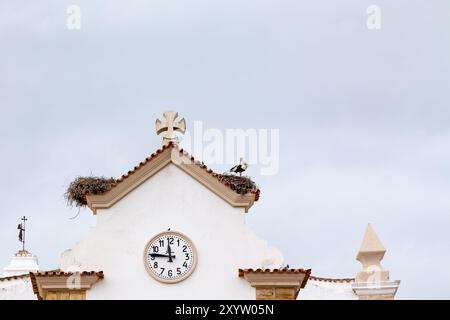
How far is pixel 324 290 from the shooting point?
26.9 metres

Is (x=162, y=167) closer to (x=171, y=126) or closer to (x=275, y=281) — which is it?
(x=171, y=126)

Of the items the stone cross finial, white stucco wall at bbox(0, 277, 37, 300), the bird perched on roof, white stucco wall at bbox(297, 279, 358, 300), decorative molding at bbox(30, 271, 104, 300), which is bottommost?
decorative molding at bbox(30, 271, 104, 300)

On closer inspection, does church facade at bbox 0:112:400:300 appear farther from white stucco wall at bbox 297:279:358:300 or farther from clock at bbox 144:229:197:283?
white stucco wall at bbox 297:279:358:300

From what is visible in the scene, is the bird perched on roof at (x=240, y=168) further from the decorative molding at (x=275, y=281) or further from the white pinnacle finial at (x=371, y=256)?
the white pinnacle finial at (x=371, y=256)

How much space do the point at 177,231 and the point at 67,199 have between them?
257 centimetres

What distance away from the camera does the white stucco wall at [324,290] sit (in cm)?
2632

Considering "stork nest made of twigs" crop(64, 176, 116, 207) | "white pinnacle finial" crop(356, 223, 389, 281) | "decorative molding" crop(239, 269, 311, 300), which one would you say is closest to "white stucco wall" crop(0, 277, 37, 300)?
"stork nest made of twigs" crop(64, 176, 116, 207)

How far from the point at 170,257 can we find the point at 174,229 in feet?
1.84

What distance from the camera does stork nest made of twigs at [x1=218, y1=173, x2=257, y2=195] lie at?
22.6 meters

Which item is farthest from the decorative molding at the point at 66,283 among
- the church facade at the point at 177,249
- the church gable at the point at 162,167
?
the church gable at the point at 162,167

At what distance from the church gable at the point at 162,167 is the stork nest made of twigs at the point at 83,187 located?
17 cm

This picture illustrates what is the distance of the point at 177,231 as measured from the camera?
2241 cm

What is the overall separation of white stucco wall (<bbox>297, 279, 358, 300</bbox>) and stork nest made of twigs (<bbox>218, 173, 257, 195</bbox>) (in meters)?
4.60
